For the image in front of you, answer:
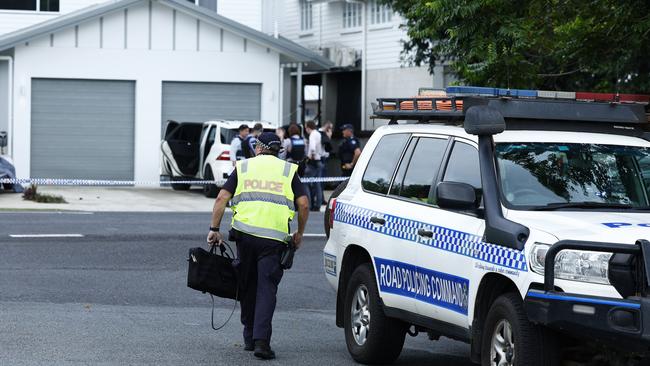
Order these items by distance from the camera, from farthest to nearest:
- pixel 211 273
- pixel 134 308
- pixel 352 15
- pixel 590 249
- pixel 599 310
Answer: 1. pixel 352 15
2. pixel 134 308
3. pixel 211 273
4. pixel 590 249
5. pixel 599 310

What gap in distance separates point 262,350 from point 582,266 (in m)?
3.15

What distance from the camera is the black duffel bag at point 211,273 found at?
370 inches

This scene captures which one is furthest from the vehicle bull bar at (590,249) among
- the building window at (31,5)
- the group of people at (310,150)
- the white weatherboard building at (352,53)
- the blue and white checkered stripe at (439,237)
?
the building window at (31,5)

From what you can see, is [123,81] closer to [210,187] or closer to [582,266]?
[210,187]

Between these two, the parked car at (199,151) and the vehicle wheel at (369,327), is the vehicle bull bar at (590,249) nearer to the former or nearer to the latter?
the vehicle wheel at (369,327)

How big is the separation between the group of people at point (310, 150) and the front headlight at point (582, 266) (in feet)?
57.5

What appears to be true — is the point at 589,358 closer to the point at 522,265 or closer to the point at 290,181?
the point at 522,265

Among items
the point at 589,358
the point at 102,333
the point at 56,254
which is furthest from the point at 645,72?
the point at 589,358

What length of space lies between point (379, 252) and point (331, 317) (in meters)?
3.25

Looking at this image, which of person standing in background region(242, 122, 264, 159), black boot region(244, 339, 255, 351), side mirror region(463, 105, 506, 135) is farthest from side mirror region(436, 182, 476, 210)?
person standing in background region(242, 122, 264, 159)

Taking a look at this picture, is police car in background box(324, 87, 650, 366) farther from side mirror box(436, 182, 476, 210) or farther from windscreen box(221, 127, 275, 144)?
windscreen box(221, 127, 275, 144)

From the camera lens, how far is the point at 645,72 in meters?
21.6

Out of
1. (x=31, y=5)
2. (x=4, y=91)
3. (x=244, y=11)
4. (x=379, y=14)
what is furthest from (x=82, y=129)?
(x=379, y=14)

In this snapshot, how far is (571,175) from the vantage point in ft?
25.9
